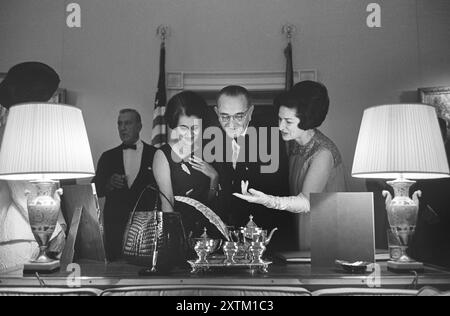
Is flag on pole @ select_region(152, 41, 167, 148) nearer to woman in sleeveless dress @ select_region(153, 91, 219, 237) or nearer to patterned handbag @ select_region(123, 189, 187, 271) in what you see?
woman in sleeveless dress @ select_region(153, 91, 219, 237)

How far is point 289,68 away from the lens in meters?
1.95

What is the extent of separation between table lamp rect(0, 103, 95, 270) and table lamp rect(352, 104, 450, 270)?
1.00m

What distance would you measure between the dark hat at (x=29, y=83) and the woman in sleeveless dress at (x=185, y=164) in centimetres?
55

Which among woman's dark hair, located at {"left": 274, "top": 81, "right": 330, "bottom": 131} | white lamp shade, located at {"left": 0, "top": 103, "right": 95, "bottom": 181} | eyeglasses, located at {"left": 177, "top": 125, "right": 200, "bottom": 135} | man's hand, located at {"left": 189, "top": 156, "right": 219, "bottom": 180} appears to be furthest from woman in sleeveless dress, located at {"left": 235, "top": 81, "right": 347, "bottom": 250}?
white lamp shade, located at {"left": 0, "top": 103, "right": 95, "bottom": 181}

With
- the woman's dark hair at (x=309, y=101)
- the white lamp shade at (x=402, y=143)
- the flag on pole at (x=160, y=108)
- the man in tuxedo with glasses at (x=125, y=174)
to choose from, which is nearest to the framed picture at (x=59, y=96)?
the man in tuxedo with glasses at (x=125, y=174)

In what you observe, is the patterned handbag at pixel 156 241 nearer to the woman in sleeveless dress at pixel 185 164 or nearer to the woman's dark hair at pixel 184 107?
the woman in sleeveless dress at pixel 185 164

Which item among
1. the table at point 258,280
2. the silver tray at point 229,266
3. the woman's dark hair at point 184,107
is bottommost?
the table at point 258,280

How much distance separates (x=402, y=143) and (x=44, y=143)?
122 cm

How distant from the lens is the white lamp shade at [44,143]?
1.45 meters

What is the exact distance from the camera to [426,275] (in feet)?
4.59

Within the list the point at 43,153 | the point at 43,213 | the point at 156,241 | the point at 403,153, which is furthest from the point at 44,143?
the point at 403,153

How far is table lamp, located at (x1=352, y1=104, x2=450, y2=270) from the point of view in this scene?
1.47 m

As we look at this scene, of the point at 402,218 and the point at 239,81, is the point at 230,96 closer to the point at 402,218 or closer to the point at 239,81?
the point at 239,81

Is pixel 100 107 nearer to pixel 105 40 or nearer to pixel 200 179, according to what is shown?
pixel 105 40
